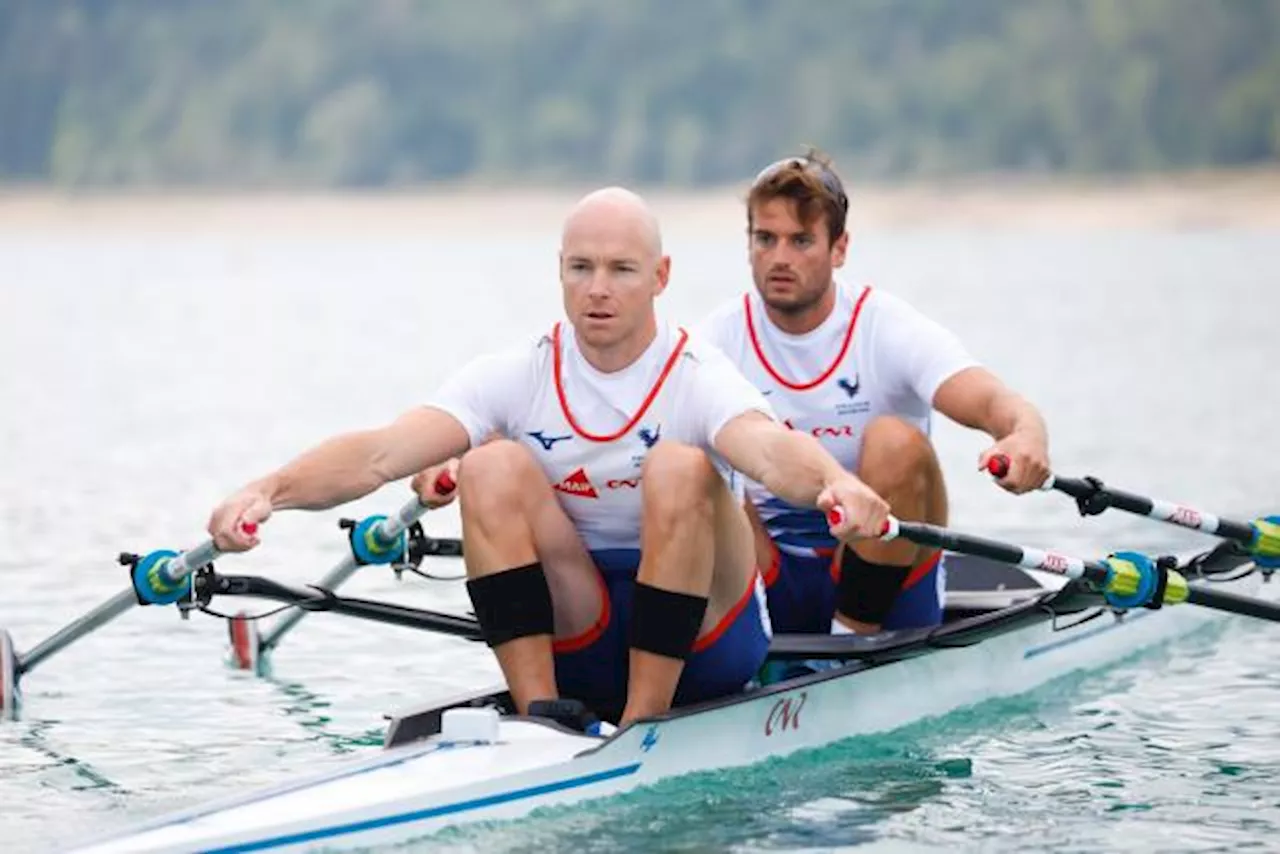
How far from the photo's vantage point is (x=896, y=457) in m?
8.27

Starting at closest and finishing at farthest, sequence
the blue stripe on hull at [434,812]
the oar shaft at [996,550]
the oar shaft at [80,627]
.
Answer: the blue stripe on hull at [434,812] < the oar shaft at [996,550] < the oar shaft at [80,627]

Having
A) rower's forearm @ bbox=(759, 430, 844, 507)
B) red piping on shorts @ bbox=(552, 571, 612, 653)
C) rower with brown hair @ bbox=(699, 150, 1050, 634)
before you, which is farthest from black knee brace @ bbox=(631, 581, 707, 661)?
rower with brown hair @ bbox=(699, 150, 1050, 634)

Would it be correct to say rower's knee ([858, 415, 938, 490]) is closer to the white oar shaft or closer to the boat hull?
the boat hull

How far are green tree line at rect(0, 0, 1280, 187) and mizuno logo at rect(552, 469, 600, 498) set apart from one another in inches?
2849

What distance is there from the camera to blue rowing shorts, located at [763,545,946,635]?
28.1 feet

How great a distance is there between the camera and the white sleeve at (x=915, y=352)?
331 inches

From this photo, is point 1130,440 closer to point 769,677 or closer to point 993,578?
point 993,578

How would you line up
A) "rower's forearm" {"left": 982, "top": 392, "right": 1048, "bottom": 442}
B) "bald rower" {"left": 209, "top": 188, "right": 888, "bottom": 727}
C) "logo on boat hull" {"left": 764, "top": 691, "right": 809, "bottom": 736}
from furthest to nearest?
"rower's forearm" {"left": 982, "top": 392, "right": 1048, "bottom": 442} → "logo on boat hull" {"left": 764, "top": 691, "right": 809, "bottom": 736} → "bald rower" {"left": 209, "top": 188, "right": 888, "bottom": 727}

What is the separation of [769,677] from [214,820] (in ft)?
8.41

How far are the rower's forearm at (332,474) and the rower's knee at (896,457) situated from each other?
1902 millimetres

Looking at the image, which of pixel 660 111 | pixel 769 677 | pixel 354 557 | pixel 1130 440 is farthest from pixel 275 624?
pixel 660 111

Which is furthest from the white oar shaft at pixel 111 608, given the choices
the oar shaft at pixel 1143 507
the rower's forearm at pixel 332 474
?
the oar shaft at pixel 1143 507

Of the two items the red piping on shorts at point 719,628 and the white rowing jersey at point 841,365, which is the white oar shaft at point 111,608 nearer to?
the red piping on shorts at point 719,628

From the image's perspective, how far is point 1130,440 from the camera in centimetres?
2073
